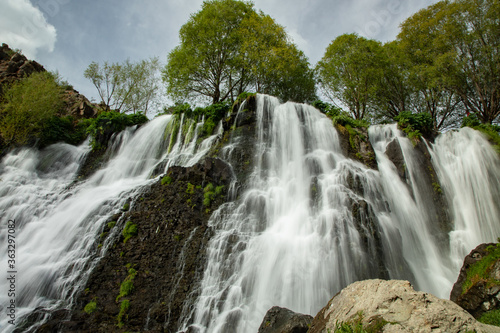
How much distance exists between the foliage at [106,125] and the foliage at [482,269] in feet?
60.3

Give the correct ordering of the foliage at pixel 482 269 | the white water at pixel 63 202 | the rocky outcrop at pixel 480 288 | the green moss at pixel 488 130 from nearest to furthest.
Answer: the rocky outcrop at pixel 480 288 < the foliage at pixel 482 269 < the white water at pixel 63 202 < the green moss at pixel 488 130

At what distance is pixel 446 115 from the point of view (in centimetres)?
2230

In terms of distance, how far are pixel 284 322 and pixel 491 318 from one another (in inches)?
165

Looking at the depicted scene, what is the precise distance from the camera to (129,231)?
8.89m

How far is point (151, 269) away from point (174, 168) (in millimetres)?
4632

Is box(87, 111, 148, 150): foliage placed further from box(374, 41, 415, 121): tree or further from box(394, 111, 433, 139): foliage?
box(374, 41, 415, 121): tree

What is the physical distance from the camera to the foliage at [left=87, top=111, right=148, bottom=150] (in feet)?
54.2

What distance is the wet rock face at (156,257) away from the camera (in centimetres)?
682

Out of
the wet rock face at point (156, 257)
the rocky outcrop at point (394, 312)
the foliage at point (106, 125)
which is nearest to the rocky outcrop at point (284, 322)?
the rocky outcrop at point (394, 312)

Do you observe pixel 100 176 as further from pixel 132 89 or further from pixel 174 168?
pixel 132 89

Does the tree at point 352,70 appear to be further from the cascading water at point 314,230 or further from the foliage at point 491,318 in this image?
the foliage at point 491,318

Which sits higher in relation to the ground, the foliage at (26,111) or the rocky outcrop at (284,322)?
the foliage at (26,111)

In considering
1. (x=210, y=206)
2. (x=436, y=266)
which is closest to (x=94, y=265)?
(x=210, y=206)

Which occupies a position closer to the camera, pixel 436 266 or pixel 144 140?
pixel 436 266
